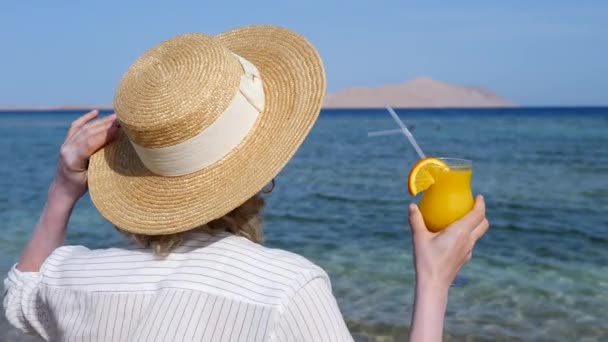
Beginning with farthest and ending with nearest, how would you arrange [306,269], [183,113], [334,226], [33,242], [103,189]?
[334,226]
[33,242]
[103,189]
[183,113]
[306,269]

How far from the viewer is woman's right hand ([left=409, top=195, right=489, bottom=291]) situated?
1680mm

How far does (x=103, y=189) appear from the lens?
6.70ft

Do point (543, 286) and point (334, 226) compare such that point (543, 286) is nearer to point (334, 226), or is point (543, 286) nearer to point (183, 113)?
point (334, 226)

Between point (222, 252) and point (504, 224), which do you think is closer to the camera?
point (222, 252)

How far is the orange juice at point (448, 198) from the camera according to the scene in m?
2.11

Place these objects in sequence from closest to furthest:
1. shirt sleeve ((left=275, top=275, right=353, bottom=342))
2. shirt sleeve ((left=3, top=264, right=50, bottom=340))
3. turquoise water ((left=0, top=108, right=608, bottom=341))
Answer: shirt sleeve ((left=275, top=275, right=353, bottom=342))
shirt sleeve ((left=3, top=264, right=50, bottom=340))
turquoise water ((left=0, top=108, right=608, bottom=341))

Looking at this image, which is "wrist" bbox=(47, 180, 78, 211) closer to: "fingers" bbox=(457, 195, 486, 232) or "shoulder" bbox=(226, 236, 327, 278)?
"shoulder" bbox=(226, 236, 327, 278)

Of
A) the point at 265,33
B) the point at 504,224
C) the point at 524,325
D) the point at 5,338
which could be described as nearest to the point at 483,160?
the point at 504,224

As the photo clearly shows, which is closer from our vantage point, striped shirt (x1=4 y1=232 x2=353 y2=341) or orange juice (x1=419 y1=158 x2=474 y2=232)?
striped shirt (x1=4 y1=232 x2=353 y2=341)

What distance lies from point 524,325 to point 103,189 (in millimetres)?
4144

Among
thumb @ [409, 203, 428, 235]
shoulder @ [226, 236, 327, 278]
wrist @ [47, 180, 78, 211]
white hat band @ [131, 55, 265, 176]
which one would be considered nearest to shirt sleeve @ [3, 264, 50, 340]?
wrist @ [47, 180, 78, 211]

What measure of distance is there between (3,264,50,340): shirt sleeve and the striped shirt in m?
0.21

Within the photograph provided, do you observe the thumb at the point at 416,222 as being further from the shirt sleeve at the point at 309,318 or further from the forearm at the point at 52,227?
the forearm at the point at 52,227

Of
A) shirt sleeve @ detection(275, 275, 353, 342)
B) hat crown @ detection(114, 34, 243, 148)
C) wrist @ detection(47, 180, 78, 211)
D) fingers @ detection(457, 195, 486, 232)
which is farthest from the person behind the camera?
wrist @ detection(47, 180, 78, 211)
